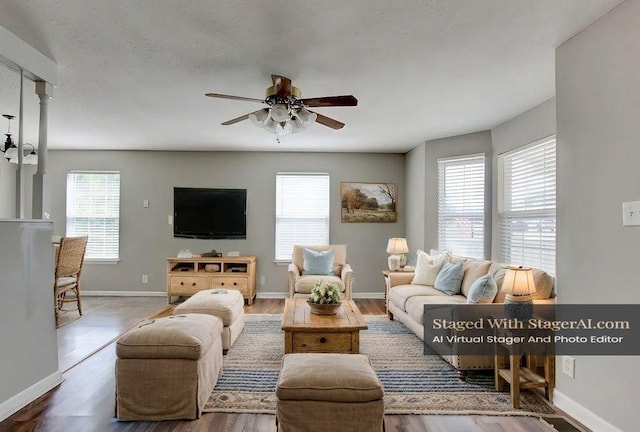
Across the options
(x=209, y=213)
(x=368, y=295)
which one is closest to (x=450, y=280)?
(x=368, y=295)

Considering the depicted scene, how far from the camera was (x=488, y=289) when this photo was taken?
3.04 metres

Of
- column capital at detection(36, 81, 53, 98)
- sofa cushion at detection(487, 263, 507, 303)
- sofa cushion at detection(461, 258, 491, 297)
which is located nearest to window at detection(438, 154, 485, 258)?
sofa cushion at detection(461, 258, 491, 297)

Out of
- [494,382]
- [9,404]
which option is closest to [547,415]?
[494,382]

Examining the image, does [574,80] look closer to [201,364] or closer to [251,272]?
[201,364]

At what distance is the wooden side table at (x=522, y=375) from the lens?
7.97ft

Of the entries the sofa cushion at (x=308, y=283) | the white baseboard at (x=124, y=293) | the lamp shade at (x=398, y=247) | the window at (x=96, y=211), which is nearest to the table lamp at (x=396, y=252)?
the lamp shade at (x=398, y=247)

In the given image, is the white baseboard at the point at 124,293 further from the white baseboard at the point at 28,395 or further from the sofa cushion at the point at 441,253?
the sofa cushion at the point at 441,253

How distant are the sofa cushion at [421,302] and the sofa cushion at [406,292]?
0.32ft

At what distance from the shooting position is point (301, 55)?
2.53m

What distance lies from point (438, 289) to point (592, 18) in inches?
108

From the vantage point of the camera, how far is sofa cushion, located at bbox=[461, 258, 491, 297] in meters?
3.63

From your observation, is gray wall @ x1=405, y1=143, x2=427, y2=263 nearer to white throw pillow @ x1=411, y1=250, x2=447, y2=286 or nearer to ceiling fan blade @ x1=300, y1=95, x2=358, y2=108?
white throw pillow @ x1=411, y1=250, x2=447, y2=286

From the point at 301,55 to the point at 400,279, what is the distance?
2.97 meters

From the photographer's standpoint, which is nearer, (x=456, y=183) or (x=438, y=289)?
(x=438, y=289)
